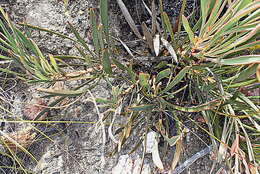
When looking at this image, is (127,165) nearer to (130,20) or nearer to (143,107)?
(143,107)

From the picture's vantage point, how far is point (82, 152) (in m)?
1.11

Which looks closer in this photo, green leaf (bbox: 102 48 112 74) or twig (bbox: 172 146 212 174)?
green leaf (bbox: 102 48 112 74)

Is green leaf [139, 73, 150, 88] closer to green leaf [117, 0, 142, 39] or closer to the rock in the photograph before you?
green leaf [117, 0, 142, 39]

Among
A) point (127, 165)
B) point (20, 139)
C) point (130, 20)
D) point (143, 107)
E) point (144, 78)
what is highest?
point (130, 20)

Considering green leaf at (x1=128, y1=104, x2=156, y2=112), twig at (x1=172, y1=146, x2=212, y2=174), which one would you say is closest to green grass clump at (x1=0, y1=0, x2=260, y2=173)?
green leaf at (x1=128, y1=104, x2=156, y2=112)

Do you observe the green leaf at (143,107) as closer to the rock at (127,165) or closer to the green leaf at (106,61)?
the green leaf at (106,61)

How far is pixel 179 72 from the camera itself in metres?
0.87

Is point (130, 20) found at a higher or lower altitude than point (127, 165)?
higher

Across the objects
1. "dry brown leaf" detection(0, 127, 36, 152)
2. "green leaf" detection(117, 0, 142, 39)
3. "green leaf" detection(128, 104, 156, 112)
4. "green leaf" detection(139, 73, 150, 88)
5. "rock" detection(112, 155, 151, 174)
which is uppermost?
"green leaf" detection(117, 0, 142, 39)

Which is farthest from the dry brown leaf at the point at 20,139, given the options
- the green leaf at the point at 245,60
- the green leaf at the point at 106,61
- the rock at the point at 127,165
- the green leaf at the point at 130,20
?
the green leaf at the point at 245,60

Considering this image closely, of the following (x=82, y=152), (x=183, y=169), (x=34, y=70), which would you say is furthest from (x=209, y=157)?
(x=34, y=70)

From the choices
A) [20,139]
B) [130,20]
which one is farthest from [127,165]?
[130,20]

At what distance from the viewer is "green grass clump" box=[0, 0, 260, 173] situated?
831mm

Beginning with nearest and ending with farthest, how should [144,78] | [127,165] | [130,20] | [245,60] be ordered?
[245,60], [144,78], [130,20], [127,165]
